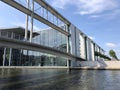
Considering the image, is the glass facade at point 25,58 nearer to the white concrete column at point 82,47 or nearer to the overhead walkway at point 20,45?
the white concrete column at point 82,47

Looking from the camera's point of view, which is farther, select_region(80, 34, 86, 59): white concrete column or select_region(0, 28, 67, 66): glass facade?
select_region(80, 34, 86, 59): white concrete column

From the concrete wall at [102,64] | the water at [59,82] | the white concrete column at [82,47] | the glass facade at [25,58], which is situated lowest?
the water at [59,82]

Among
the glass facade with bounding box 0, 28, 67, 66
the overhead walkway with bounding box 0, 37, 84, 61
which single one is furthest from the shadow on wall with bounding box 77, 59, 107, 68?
the overhead walkway with bounding box 0, 37, 84, 61

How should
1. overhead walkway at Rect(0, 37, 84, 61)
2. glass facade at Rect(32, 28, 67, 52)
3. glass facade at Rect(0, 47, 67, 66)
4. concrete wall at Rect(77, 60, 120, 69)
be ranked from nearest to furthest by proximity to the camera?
overhead walkway at Rect(0, 37, 84, 61)
concrete wall at Rect(77, 60, 120, 69)
glass facade at Rect(32, 28, 67, 52)
glass facade at Rect(0, 47, 67, 66)

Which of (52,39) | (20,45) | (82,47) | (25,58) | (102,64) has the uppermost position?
(52,39)

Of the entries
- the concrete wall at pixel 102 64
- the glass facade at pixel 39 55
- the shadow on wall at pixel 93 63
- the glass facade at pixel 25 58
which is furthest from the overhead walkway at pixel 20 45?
the concrete wall at pixel 102 64

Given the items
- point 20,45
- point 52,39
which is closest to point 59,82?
point 20,45

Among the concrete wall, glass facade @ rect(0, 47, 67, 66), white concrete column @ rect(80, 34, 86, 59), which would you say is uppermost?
white concrete column @ rect(80, 34, 86, 59)

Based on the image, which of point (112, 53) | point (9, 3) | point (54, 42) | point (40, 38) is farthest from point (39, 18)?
point (112, 53)

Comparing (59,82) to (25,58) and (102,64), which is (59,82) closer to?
(102,64)

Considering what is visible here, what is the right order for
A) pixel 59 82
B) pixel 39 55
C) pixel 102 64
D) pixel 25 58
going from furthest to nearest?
pixel 25 58 → pixel 39 55 → pixel 102 64 → pixel 59 82

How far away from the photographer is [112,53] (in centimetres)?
11019

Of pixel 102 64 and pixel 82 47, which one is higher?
pixel 82 47

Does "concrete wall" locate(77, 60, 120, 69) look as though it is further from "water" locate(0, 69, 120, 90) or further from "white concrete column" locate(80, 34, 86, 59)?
"water" locate(0, 69, 120, 90)
